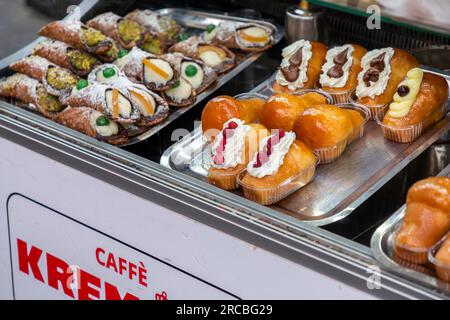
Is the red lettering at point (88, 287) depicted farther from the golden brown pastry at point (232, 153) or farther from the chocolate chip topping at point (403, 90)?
the chocolate chip topping at point (403, 90)

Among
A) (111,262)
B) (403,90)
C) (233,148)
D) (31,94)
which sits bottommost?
(111,262)

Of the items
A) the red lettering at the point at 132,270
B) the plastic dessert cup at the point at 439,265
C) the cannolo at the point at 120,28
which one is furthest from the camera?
the cannolo at the point at 120,28

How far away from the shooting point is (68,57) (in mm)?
2965

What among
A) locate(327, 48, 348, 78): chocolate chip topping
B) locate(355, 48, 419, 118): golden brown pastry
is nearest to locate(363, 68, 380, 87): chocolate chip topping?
locate(355, 48, 419, 118): golden brown pastry

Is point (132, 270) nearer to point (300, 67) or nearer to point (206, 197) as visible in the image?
point (206, 197)

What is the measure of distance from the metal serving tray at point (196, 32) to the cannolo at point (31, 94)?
0.56ft

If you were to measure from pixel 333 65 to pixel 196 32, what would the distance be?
2.79 feet

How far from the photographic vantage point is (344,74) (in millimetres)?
2576

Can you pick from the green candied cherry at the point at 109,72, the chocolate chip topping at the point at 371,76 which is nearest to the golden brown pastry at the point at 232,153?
the chocolate chip topping at the point at 371,76

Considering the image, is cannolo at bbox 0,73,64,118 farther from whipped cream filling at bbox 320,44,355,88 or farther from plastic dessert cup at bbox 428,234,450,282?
plastic dessert cup at bbox 428,234,450,282

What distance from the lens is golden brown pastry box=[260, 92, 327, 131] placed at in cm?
238

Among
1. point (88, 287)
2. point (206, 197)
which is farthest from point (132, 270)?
point (206, 197)

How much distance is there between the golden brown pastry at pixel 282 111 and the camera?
2383 millimetres

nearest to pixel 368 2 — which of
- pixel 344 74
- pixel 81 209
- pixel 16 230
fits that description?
pixel 344 74
